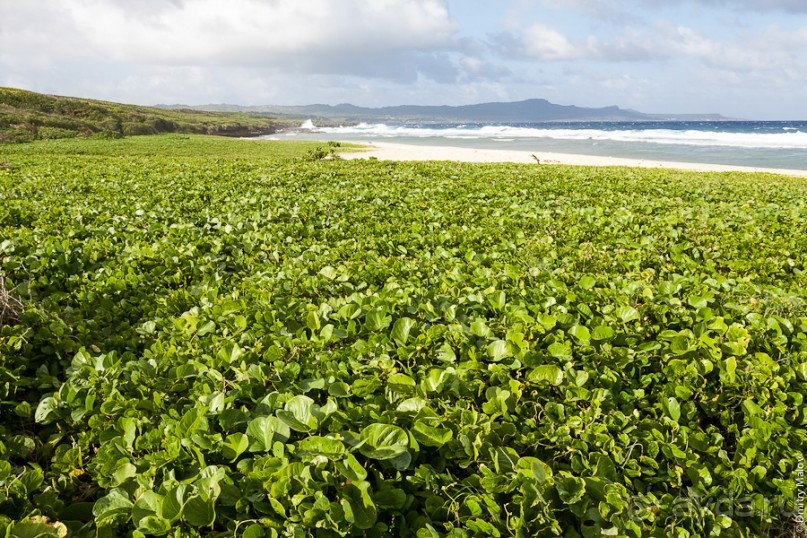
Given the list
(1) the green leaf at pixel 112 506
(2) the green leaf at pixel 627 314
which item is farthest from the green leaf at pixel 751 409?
(1) the green leaf at pixel 112 506

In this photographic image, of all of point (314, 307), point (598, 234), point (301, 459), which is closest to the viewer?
point (301, 459)

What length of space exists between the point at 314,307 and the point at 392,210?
17.4ft

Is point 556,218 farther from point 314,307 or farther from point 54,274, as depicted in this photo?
point 54,274

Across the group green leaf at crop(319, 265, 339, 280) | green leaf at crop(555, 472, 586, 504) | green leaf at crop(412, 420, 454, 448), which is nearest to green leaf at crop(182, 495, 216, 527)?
green leaf at crop(412, 420, 454, 448)

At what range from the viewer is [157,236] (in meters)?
6.51

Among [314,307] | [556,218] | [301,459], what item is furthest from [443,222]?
[301,459]

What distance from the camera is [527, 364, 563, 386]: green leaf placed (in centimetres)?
239

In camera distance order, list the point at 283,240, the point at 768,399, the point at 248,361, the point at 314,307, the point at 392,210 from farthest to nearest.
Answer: the point at 392,210
the point at 283,240
the point at 314,307
the point at 248,361
the point at 768,399

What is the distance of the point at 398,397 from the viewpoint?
224 centimetres

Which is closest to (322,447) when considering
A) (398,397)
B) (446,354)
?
(398,397)

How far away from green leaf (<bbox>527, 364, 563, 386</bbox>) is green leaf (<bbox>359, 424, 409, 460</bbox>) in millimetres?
925

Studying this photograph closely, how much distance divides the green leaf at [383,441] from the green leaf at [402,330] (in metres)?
0.98

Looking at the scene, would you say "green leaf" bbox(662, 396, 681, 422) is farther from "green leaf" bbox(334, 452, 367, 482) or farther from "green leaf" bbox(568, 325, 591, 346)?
"green leaf" bbox(334, 452, 367, 482)

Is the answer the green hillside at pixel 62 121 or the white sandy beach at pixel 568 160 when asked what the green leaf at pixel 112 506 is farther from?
the green hillside at pixel 62 121
